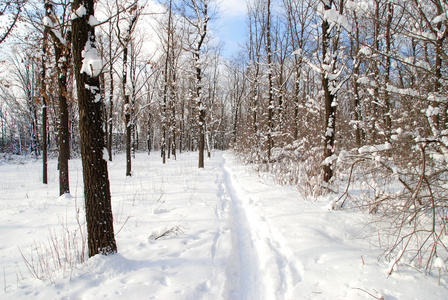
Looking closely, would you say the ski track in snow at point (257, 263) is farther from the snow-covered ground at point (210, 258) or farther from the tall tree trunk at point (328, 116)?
the tall tree trunk at point (328, 116)

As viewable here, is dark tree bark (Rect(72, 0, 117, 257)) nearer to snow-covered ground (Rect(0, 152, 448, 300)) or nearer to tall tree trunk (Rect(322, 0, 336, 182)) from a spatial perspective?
snow-covered ground (Rect(0, 152, 448, 300))

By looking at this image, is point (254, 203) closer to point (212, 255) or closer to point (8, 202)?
point (212, 255)

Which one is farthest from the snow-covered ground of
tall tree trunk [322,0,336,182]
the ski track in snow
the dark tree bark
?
tall tree trunk [322,0,336,182]

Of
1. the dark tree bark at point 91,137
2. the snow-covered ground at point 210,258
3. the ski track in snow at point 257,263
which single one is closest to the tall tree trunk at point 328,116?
the snow-covered ground at point 210,258

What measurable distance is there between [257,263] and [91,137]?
3150 mm

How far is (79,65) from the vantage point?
2.94 meters

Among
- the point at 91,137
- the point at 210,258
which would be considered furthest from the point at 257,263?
the point at 91,137

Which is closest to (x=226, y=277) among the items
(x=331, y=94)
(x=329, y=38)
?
(x=331, y=94)

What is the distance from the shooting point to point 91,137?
2961 mm

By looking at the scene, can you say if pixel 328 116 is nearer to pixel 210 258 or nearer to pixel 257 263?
pixel 257 263

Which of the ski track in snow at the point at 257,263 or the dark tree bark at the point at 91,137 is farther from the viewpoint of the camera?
the dark tree bark at the point at 91,137

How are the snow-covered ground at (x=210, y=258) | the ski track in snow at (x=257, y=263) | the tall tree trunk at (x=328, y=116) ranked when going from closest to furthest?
1. the snow-covered ground at (x=210, y=258)
2. the ski track in snow at (x=257, y=263)
3. the tall tree trunk at (x=328, y=116)

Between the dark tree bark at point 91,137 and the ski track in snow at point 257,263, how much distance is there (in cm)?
196

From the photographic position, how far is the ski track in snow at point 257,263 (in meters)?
2.77
